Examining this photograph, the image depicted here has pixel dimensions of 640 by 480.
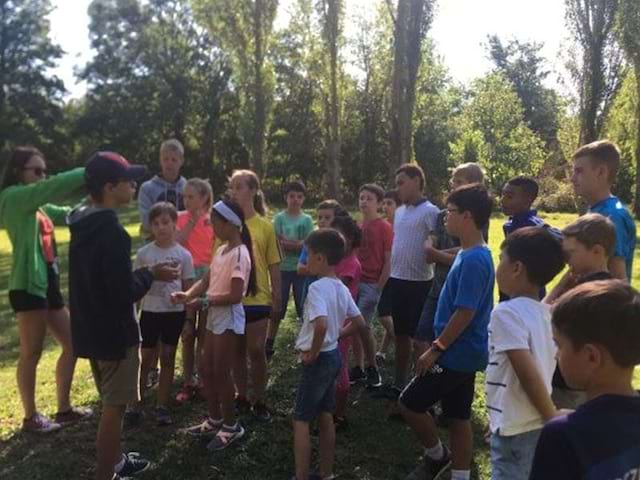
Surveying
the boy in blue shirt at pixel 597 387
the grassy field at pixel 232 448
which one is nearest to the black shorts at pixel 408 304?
the grassy field at pixel 232 448

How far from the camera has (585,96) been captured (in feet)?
64.2

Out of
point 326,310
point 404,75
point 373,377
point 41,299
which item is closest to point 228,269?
point 326,310

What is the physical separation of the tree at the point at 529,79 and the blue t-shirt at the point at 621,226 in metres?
43.8

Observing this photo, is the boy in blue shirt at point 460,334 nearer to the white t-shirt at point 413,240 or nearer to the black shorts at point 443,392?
the black shorts at point 443,392

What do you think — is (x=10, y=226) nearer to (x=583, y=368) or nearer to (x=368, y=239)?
(x=368, y=239)

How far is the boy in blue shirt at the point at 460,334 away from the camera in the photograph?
3201 mm

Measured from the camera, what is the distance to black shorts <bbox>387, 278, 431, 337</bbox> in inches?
195

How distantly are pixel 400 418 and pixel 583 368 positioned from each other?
3.34 meters

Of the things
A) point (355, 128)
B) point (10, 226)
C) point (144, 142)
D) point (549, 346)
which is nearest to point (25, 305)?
point (10, 226)

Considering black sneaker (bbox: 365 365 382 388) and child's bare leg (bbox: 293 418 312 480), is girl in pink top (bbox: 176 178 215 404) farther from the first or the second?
child's bare leg (bbox: 293 418 312 480)

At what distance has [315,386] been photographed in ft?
11.8

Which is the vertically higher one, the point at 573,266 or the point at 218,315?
the point at 573,266

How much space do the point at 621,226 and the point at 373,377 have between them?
2.72 metres

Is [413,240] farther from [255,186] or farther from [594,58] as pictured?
[594,58]
